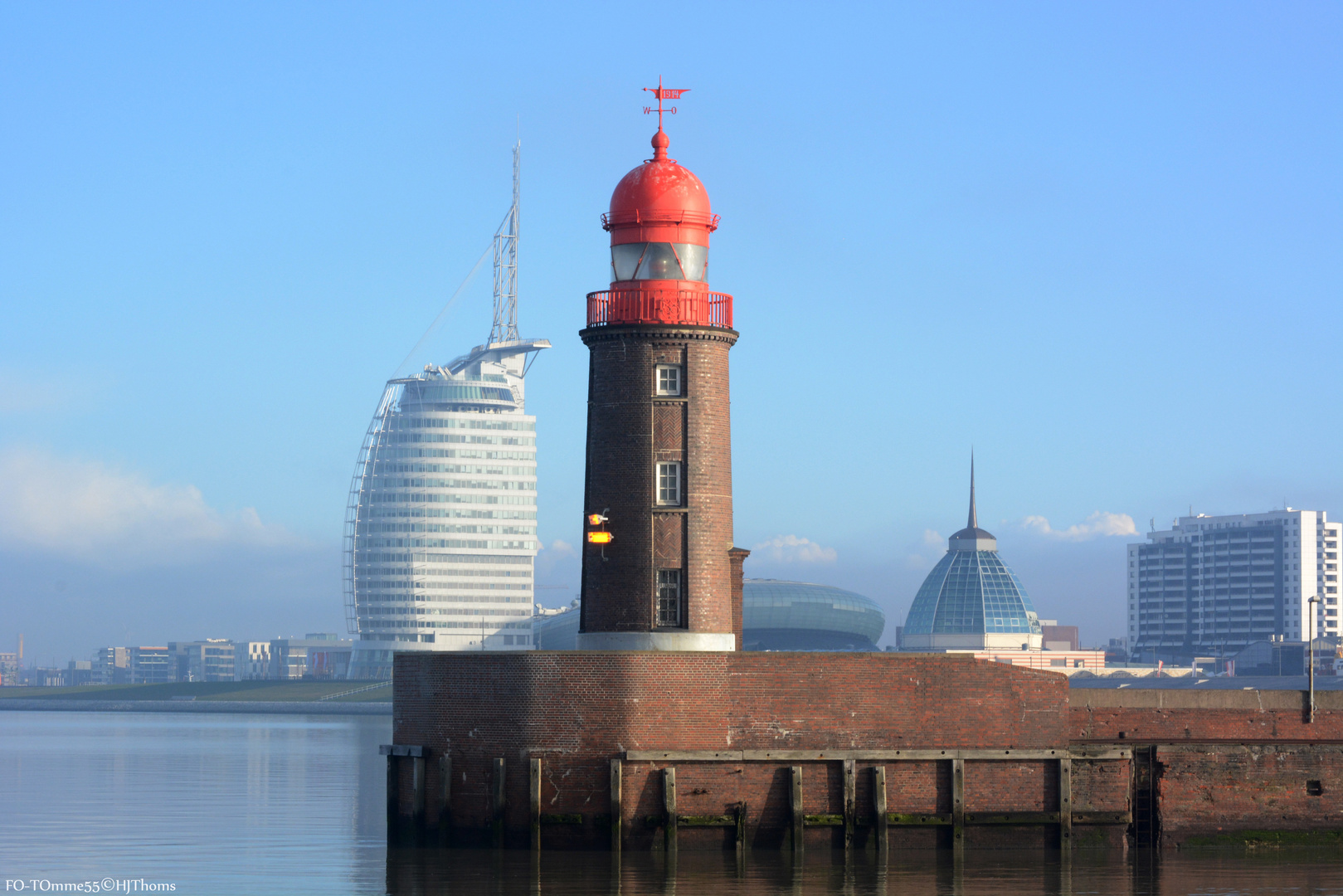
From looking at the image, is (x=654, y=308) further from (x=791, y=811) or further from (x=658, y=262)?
(x=791, y=811)

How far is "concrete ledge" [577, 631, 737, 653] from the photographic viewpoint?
4075cm

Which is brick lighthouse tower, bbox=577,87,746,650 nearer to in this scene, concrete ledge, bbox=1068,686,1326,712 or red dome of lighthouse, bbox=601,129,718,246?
red dome of lighthouse, bbox=601,129,718,246

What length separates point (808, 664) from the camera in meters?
38.8

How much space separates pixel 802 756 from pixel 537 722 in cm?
604

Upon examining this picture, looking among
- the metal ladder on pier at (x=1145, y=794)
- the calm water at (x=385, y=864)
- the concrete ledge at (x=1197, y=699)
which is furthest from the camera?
the concrete ledge at (x=1197, y=699)

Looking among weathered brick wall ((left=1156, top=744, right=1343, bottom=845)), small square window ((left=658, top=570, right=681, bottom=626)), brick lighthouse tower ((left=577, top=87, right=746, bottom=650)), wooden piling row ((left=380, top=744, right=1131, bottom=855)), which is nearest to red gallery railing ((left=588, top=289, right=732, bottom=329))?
brick lighthouse tower ((left=577, top=87, right=746, bottom=650))

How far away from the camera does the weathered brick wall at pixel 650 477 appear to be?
4116 cm

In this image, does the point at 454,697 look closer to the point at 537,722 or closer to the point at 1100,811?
the point at 537,722

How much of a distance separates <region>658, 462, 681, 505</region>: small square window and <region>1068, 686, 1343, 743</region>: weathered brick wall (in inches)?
425

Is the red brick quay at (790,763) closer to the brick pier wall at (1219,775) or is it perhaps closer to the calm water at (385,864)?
the brick pier wall at (1219,775)

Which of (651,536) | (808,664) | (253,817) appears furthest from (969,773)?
(253,817)

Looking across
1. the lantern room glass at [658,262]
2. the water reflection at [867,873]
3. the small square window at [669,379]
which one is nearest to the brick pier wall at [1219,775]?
the water reflection at [867,873]

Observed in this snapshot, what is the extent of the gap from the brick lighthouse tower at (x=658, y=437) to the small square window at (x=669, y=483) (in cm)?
2

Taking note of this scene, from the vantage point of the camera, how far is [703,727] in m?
38.5
